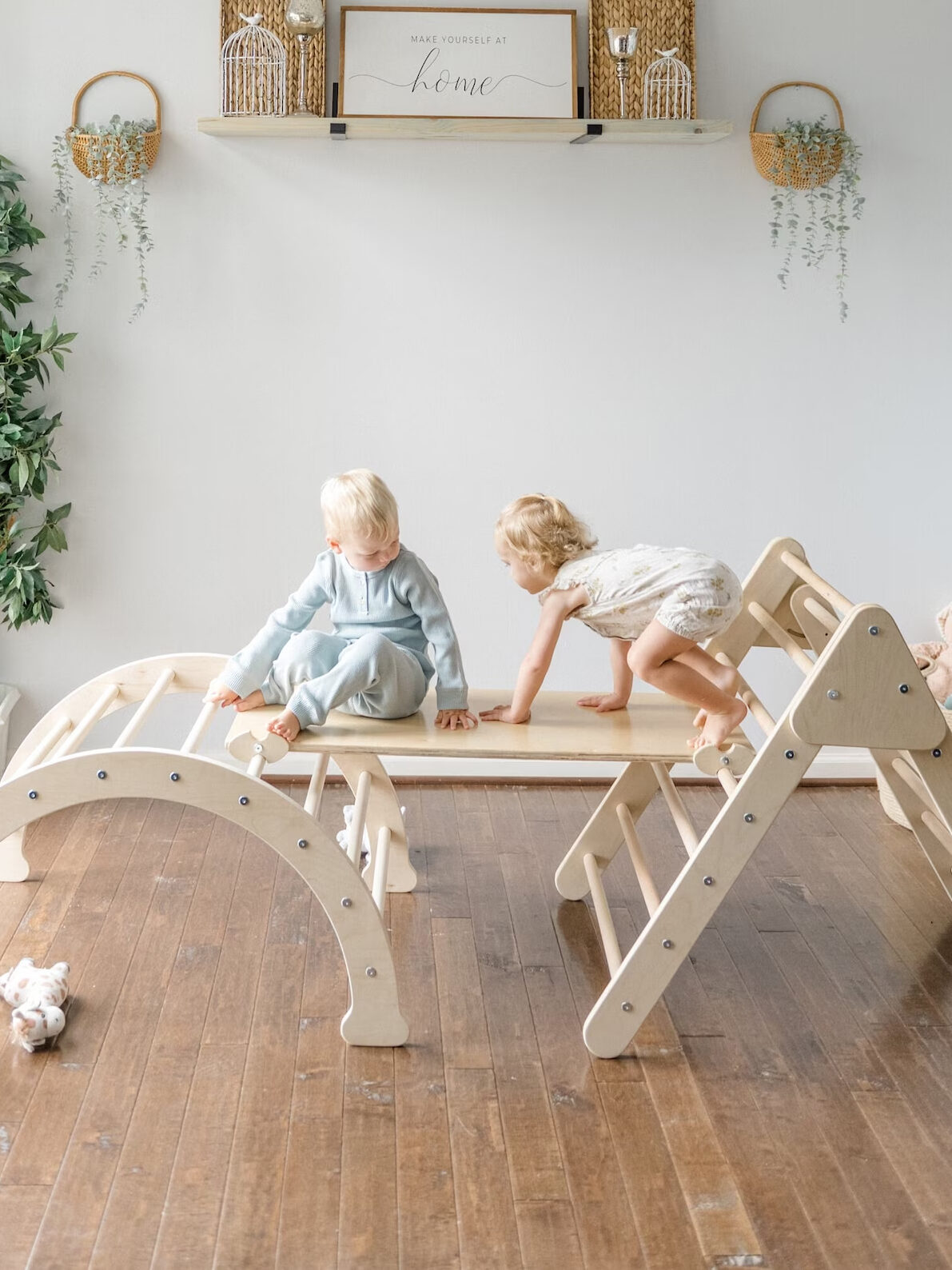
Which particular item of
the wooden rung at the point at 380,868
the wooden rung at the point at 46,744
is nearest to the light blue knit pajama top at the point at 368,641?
the wooden rung at the point at 380,868

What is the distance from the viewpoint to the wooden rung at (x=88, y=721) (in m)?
2.57

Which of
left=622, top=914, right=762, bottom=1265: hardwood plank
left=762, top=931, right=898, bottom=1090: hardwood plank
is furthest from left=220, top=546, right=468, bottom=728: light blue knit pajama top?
left=762, top=931, right=898, bottom=1090: hardwood plank

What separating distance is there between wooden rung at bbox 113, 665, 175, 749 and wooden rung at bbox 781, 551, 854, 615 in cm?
140

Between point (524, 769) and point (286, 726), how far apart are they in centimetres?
158

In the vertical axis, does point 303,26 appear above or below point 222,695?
above

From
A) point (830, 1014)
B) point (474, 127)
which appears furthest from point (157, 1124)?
point (474, 127)

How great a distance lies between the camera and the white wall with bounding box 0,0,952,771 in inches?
141

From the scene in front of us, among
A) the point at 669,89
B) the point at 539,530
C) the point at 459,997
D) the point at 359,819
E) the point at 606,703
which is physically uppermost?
the point at 669,89

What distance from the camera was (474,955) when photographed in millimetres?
2789

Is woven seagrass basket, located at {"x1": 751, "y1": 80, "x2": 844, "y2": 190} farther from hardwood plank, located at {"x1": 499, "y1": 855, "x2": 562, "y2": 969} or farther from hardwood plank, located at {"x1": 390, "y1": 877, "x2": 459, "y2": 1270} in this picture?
hardwood plank, located at {"x1": 390, "y1": 877, "x2": 459, "y2": 1270}

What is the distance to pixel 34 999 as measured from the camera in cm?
240

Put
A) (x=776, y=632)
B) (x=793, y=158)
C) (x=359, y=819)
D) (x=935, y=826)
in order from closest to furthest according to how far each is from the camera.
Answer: (x=359, y=819) < (x=776, y=632) < (x=935, y=826) < (x=793, y=158)

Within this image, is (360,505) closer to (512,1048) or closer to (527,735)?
(527,735)

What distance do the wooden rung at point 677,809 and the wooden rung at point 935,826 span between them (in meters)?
0.54
